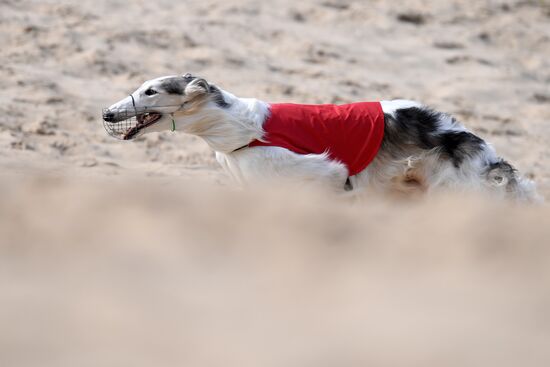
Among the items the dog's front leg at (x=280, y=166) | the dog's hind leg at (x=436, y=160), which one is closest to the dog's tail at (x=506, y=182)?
the dog's hind leg at (x=436, y=160)

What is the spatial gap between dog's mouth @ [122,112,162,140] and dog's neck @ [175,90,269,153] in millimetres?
160

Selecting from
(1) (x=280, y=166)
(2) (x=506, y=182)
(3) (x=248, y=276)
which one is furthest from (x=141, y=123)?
(3) (x=248, y=276)

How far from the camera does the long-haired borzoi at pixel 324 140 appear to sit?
5.43 metres

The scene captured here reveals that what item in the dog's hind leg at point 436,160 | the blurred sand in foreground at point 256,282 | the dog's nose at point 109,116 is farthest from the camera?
the dog's hind leg at point 436,160

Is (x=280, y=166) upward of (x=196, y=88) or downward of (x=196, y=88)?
downward

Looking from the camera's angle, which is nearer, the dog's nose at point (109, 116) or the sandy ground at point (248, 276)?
the sandy ground at point (248, 276)

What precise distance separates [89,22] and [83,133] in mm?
2323

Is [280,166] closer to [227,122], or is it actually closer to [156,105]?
[227,122]

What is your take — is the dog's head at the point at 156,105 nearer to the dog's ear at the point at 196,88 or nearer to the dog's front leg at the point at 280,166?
the dog's ear at the point at 196,88

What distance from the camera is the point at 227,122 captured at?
18.0 feet

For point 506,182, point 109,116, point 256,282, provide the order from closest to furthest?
point 256,282 → point 109,116 → point 506,182

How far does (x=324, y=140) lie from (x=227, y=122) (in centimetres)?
61

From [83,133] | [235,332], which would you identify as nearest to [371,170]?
[83,133]

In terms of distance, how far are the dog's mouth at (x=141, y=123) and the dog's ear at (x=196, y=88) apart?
9.3 inches
